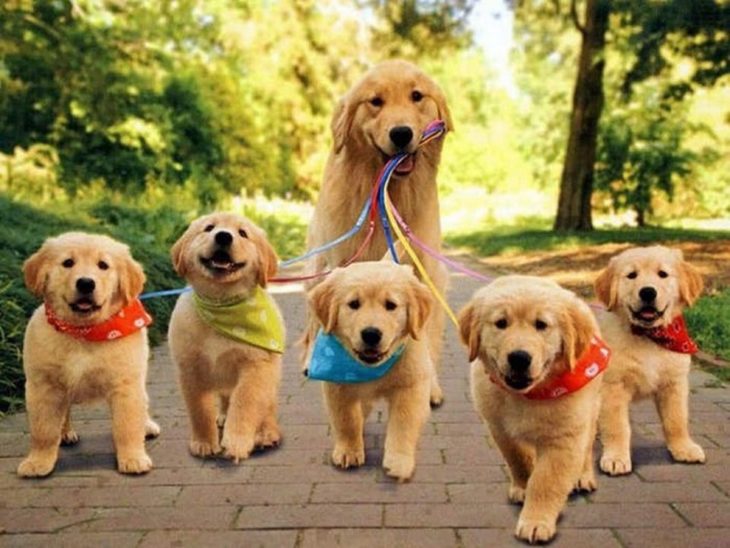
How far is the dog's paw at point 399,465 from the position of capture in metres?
3.79

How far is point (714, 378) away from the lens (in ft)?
22.0

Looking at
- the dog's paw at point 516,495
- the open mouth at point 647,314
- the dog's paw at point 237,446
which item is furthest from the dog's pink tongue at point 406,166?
the dog's paw at point 516,495

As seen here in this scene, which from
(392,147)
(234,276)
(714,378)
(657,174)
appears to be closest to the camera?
(234,276)

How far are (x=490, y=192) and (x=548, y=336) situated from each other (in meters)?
47.6

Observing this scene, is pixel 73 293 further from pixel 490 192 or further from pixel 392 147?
pixel 490 192

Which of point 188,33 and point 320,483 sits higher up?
point 188,33

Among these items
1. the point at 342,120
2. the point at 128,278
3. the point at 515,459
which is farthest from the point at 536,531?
the point at 342,120

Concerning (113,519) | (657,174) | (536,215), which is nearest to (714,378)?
(113,519)

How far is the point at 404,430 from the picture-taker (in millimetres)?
3797

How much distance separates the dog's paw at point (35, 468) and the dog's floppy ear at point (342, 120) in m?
2.52

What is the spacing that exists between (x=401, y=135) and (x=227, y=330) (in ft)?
5.21

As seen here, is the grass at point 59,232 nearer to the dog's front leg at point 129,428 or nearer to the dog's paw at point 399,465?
the dog's front leg at point 129,428

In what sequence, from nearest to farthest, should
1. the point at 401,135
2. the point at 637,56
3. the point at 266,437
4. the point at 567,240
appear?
1. the point at 266,437
2. the point at 401,135
3. the point at 637,56
4. the point at 567,240

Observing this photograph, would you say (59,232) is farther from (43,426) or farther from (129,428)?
(129,428)
